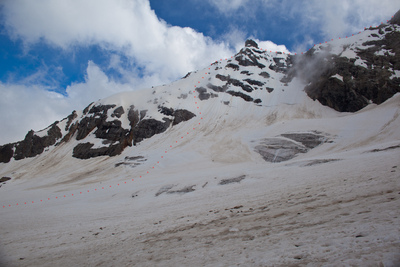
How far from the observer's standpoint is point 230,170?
2697cm

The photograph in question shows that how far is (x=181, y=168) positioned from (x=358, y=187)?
3556 cm

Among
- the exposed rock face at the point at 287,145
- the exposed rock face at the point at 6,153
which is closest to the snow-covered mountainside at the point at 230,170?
the exposed rock face at the point at 287,145

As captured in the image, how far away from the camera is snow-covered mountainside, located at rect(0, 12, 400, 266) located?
18.2 ft

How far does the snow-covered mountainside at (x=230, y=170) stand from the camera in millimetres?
5535

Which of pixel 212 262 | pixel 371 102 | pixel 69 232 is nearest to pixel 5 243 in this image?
pixel 69 232

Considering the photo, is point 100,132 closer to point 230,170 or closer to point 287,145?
point 287,145

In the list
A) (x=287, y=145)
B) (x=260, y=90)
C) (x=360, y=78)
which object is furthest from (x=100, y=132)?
(x=360, y=78)

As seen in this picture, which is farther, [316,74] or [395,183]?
[316,74]

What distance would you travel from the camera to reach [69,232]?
10.5 metres

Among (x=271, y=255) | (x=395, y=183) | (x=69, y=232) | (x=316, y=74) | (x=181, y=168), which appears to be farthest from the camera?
(x=316, y=74)

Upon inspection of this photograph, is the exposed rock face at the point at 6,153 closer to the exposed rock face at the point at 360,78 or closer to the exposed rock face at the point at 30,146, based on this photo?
the exposed rock face at the point at 30,146

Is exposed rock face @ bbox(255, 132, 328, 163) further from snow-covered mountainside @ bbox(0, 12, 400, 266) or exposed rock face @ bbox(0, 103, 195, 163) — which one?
exposed rock face @ bbox(0, 103, 195, 163)

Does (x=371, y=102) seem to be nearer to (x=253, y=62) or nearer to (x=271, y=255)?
(x=253, y=62)

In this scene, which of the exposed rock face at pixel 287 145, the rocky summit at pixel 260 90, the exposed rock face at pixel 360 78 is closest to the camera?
the exposed rock face at pixel 287 145
